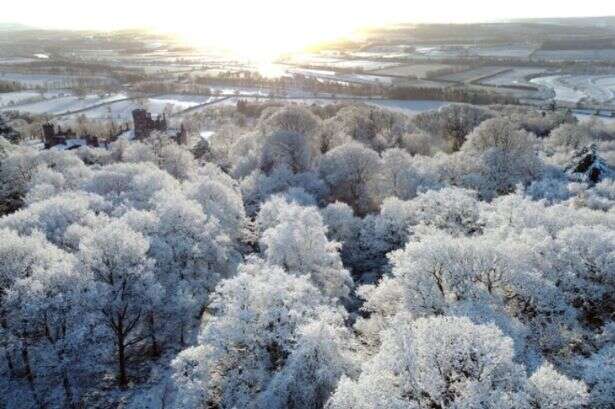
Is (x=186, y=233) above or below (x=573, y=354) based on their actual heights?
above

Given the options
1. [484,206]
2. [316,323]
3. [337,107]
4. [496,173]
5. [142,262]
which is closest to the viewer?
[316,323]

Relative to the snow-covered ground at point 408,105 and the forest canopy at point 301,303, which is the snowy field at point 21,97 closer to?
the snow-covered ground at point 408,105

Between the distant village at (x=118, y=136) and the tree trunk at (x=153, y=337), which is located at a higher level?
the distant village at (x=118, y=136)

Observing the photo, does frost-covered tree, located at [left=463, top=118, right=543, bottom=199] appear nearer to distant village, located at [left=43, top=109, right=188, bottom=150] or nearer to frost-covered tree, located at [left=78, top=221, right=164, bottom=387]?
frost-covered tree, located at [left=78, top=221, right=164, bottom=387]

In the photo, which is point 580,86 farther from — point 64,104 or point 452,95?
point 64,104

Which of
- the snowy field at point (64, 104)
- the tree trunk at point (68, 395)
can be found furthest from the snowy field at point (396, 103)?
the tree trunk at point (68, 395)

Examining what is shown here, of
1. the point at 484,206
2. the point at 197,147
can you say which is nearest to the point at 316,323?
the point at 484,206

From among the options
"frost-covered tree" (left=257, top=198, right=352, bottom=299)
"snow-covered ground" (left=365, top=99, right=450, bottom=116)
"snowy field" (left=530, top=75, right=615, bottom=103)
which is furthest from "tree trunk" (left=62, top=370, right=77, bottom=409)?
"snowy field" (left=530, top=75, right=615, bottom=103)

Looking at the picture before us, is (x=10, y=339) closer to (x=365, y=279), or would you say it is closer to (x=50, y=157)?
(x=365, y=279)
